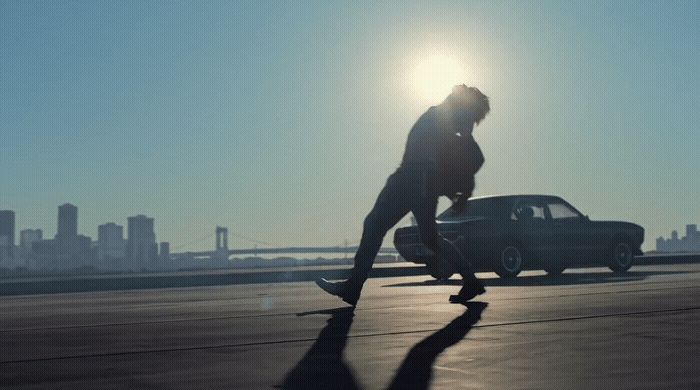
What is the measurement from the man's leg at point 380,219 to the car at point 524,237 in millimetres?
6724

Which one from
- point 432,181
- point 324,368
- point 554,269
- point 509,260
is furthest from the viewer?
point 554,269

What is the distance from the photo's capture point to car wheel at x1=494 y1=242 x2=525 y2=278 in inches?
656

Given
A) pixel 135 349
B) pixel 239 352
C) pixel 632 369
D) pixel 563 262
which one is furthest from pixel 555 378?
pixel 563 262

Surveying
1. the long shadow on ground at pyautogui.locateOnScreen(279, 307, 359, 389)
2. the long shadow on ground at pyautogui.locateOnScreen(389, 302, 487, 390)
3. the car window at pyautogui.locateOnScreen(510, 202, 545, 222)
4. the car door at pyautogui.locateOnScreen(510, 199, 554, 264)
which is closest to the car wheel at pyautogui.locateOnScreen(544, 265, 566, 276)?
the car door at pyautogui.locateOnScreen(510, 199, 554, 264)

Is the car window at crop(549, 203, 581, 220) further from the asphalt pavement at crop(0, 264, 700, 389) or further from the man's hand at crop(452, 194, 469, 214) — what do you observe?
the man's hand at crop(452, 194, 469, 214)

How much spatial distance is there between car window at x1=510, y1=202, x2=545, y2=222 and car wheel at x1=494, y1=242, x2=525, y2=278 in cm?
56

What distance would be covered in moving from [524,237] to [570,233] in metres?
1.57

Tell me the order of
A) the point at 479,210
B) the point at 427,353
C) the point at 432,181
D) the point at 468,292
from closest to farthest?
the point at 427,353 → the point at 432,181 → the point at 468,292 → the point at 479,210

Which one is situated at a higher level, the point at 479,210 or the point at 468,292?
the point at 479,210

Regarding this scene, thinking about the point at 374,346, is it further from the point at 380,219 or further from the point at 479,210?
the point at 479,210

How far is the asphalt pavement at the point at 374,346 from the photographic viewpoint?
4.18 meters

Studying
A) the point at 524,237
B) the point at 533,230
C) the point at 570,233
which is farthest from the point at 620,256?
the point at 524,237

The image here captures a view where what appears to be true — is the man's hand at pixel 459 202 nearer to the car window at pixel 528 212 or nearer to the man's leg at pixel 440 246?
the man's leg at pixel 440 246

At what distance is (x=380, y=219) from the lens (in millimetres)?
8906
